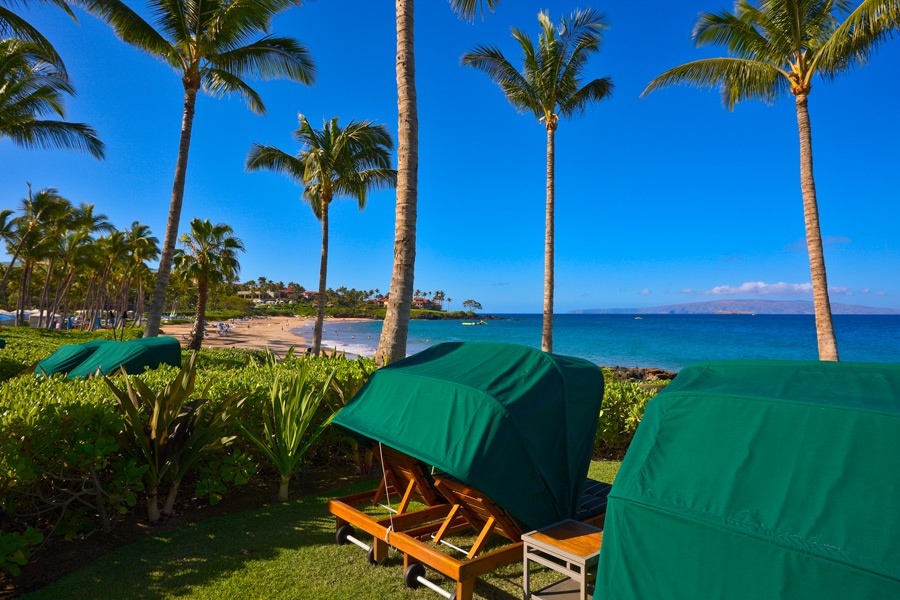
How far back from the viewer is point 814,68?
38.9 ft

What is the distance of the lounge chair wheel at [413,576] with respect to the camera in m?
3.67

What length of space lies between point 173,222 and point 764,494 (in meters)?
13.5

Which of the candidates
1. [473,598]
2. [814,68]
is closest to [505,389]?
[473,598]

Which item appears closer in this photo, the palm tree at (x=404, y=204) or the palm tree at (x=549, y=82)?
the palm tree at (x=404, y=204)

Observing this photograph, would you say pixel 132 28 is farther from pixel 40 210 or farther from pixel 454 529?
pixel 40 210

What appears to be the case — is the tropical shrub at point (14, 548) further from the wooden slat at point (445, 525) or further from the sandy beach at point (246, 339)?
the sandy beach at point (246, 339)

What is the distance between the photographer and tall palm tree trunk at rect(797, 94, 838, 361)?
11227 mm

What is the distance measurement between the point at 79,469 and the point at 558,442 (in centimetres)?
422

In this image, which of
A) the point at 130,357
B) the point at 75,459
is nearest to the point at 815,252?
the point at 75,459

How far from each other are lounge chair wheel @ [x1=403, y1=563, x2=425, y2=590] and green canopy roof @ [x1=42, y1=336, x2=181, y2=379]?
592 cm

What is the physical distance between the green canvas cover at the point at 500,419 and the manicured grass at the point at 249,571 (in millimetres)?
888

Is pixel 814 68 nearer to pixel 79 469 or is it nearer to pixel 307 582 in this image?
pixel 307 582

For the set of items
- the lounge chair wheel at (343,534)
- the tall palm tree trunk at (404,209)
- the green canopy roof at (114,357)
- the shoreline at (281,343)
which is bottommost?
the shoreline at (281,343)

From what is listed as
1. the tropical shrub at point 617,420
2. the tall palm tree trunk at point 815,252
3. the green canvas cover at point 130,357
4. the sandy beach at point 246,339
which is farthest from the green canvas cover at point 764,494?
the sandy beach at point 246,339
